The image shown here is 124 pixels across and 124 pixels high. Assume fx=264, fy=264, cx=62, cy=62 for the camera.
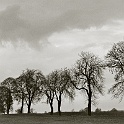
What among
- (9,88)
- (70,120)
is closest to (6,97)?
(9,88)

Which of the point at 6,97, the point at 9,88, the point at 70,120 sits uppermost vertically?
the point at 9,88

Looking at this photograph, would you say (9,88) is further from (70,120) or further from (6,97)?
(70,120)

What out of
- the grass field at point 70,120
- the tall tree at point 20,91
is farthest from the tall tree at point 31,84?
the grass field at point 70,120

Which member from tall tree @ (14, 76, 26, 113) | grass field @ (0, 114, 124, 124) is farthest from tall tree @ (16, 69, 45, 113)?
grass field @ (0, 114, 124, 124)

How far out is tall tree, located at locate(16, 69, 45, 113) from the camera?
80644mm

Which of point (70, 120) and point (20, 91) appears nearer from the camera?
point (70, 120)

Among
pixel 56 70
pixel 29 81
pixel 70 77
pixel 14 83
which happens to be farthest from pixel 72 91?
pixel 14 83

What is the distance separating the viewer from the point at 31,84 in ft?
268

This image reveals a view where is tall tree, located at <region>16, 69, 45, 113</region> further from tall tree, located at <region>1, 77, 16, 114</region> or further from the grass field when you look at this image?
the grass field

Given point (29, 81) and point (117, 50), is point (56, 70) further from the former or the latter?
point (117, 50)

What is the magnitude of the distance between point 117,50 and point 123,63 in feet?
10.3

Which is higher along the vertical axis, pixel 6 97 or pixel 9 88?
pixel 9 88

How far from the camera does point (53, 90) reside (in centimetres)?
7644

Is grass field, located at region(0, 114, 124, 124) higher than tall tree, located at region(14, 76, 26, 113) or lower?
lower
